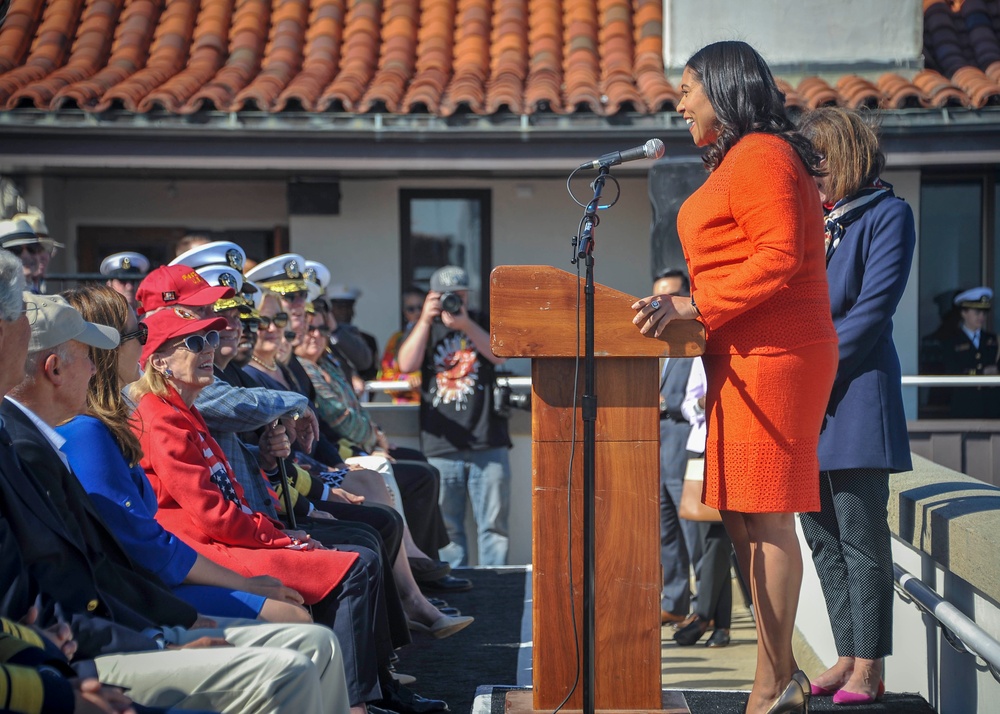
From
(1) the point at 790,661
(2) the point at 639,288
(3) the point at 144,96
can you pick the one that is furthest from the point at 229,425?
(2) the point at 639,288

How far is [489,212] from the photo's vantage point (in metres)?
9.77

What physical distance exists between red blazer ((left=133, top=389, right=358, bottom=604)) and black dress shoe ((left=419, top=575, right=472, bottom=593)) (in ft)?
7.06

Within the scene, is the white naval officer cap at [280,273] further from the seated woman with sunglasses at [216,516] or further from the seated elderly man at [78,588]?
the seated elderly man at [78,588]

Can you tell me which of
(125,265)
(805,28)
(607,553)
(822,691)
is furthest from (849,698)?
(805,28)

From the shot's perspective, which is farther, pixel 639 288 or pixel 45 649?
pixel 639 288

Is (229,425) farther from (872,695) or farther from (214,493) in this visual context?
(872,695)

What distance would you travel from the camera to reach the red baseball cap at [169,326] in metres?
3.81

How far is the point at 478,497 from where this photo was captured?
7.12 m

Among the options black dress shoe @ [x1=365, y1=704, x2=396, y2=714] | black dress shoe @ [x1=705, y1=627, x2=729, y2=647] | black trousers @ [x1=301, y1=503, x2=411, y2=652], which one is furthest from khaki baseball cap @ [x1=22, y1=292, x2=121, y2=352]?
black dress shoe @ [x1=705, y1=627, x2=729, y2=647]

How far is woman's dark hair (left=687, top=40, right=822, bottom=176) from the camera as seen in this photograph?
3.04 m

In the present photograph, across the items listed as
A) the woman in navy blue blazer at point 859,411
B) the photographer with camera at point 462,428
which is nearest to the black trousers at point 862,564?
the woman in navy blue blazer at point 859,411

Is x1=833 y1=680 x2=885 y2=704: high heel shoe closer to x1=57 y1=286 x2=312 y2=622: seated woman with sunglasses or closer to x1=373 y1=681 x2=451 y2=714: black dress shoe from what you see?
x1=373 y1=681 x2=451 y2=714: black dress shoe

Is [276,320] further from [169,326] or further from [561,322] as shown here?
[561,322]

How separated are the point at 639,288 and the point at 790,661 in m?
6.91
